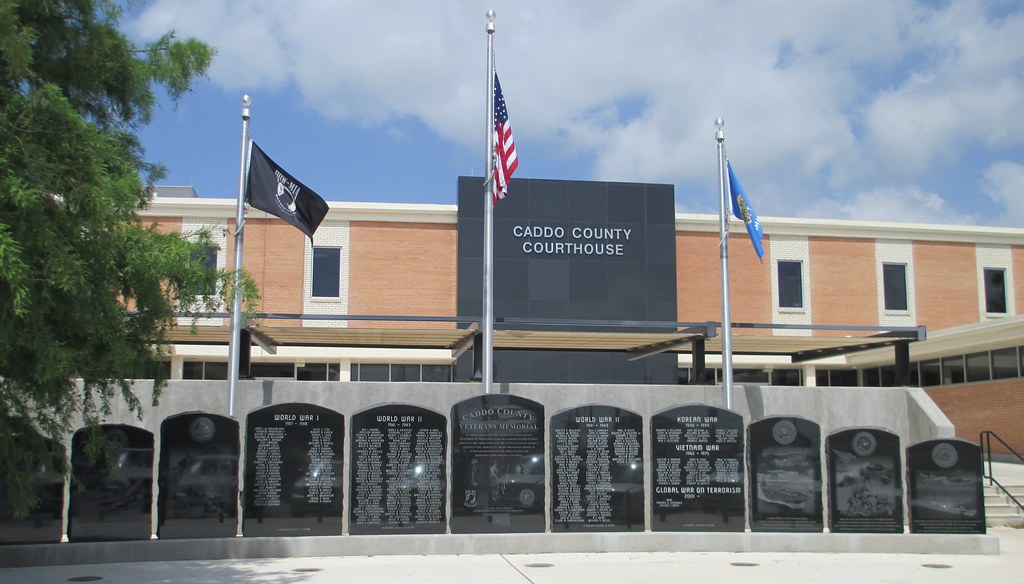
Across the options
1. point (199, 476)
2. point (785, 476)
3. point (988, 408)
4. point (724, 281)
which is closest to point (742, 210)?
point (724, 281)

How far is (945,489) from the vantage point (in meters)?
13.0

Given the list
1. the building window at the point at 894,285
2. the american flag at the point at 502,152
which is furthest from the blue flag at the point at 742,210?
the building window at the point at 894,285

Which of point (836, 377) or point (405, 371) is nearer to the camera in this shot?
point (405, 371)

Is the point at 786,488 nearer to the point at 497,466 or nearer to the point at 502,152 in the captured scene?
the point at 497,466

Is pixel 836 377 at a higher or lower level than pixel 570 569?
higher

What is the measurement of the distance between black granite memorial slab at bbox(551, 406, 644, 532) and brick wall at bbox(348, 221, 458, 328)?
15842 mm

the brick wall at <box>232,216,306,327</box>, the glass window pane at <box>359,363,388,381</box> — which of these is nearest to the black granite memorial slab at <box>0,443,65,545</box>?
the brick wall at <box>232,216,306,327</box>

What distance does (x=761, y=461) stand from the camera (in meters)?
13.1

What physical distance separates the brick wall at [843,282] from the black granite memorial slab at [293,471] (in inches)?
867

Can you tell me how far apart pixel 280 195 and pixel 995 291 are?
26.4 meters

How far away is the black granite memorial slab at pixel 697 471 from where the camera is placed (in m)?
13.0

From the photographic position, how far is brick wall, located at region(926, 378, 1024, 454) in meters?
24.7

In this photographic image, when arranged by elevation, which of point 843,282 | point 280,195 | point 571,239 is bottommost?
point 280,195

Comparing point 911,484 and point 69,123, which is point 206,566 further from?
point 911,484
